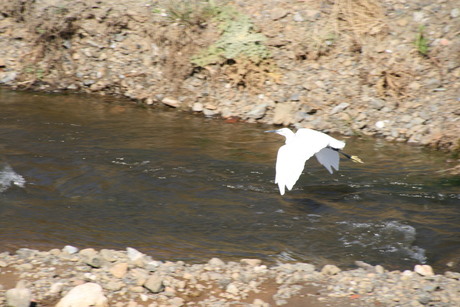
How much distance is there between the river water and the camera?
15.0ft

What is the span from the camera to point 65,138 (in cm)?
682

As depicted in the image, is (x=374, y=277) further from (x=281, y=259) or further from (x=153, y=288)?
(x=153, y=288)

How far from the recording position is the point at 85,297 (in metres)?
3.40

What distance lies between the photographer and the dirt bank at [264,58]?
7.71m

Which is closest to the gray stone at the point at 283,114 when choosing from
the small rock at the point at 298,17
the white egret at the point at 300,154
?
the small rock at the point at 298,17

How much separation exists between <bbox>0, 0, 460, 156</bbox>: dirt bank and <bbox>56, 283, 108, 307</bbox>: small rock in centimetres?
460

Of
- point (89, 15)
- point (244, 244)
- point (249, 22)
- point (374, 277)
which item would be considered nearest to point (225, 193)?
point (244, 244)

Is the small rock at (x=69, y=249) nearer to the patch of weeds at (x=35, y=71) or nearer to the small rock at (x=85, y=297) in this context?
the small rock at (x=85, y=297)

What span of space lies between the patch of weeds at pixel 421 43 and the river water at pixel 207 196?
1630 mm

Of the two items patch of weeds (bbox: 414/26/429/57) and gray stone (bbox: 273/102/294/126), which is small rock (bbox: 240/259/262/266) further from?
patch of weeds (bbox: 414/26/429/57)

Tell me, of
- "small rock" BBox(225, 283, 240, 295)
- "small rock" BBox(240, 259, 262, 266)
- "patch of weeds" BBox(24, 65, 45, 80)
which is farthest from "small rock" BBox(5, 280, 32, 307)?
"patch of weeds" BBox(24, 65, 45, 80)

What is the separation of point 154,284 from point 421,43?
19.0ft

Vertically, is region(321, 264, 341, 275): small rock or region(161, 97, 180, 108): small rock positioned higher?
region(161, 97, 180, 108): small rock

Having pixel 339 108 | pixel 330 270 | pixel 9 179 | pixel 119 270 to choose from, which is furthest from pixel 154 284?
pixel 339 108
